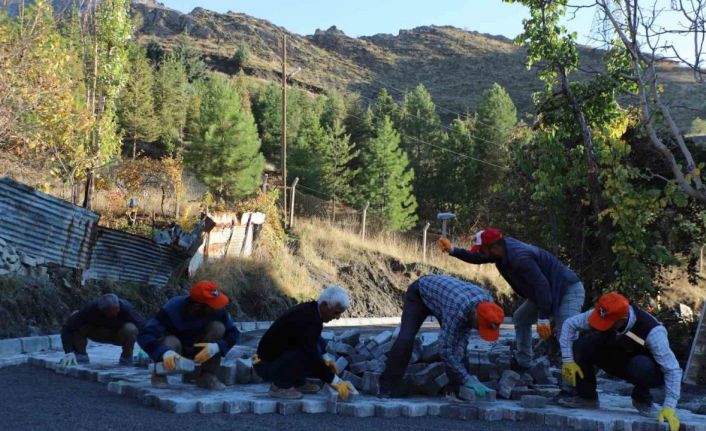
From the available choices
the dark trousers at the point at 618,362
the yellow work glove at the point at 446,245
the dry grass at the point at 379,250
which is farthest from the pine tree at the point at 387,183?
the dark trousers at the point at 618,362

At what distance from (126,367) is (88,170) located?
8206mm

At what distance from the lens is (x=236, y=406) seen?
20.5ft

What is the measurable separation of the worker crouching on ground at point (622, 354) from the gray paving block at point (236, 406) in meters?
2.65

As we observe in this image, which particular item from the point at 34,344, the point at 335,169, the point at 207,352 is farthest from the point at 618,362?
the point at 335,169

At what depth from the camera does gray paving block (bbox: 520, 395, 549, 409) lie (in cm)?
683

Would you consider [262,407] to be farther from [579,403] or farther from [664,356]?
[664,356]

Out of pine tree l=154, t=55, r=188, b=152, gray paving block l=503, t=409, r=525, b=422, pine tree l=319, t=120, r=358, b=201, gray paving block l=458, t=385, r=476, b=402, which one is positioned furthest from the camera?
pine tree l=154, t=55, r=188, b=152

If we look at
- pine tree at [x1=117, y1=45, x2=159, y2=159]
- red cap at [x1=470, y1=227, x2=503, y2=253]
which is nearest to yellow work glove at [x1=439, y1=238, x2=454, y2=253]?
red cap at [x1=470, y1=227, x2=503, y2=253]

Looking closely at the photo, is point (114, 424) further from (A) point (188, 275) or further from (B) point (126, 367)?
(A) point (188, 275)

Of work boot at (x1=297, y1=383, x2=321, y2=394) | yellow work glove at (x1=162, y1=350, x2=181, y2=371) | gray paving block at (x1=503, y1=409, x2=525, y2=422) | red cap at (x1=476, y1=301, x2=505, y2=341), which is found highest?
red cap at (x1=476, y1=301, x2=505, y2=341)

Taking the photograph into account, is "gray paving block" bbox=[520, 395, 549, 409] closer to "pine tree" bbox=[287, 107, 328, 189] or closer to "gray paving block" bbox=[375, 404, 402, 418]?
"gray paving block" bbox=[375, 404, 402, 418]

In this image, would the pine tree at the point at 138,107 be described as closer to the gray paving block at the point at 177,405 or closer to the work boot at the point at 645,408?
the gray paving block at the point at 177,405

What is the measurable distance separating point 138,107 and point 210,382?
127ft

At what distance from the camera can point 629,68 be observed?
11.1 m
